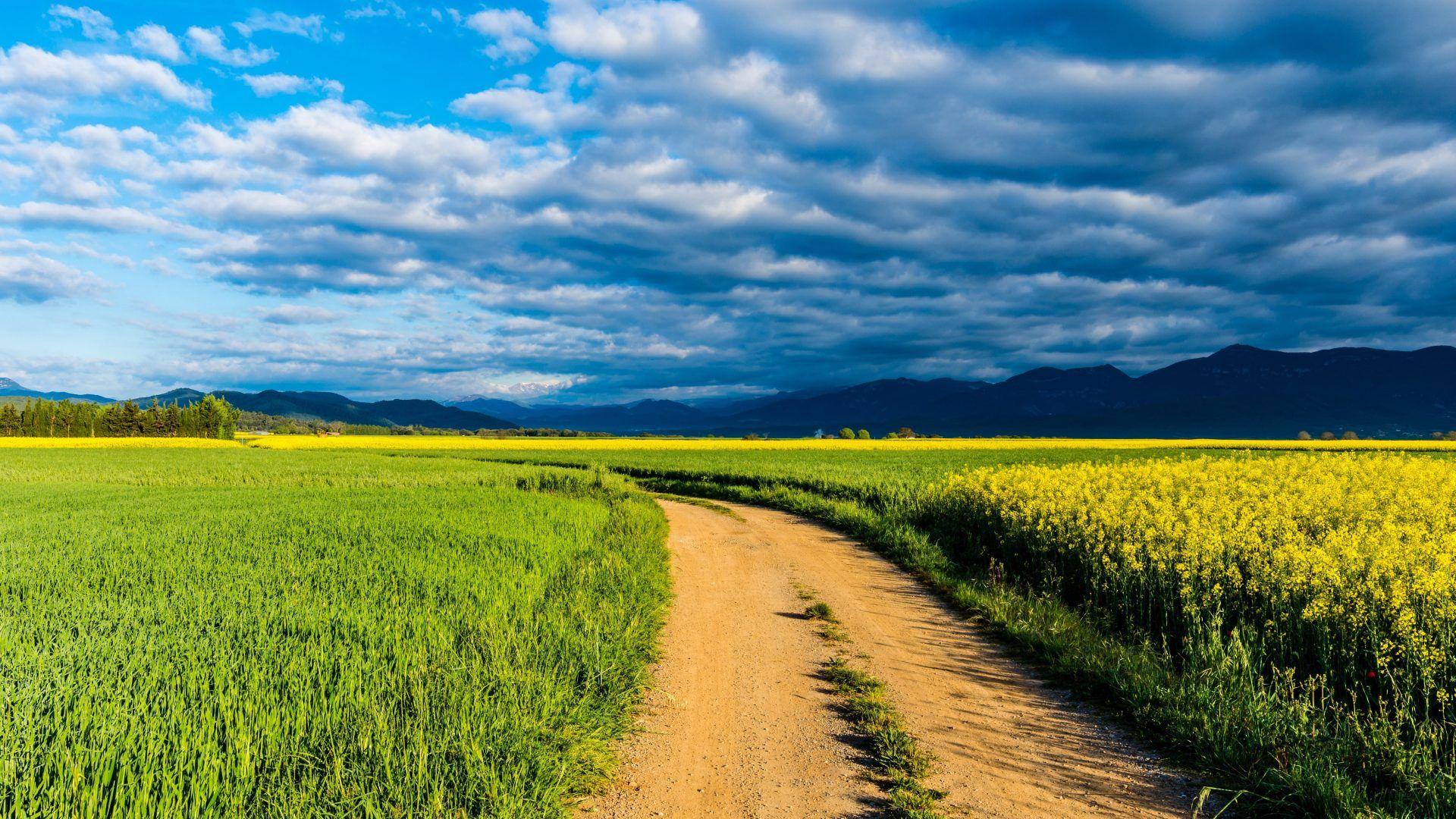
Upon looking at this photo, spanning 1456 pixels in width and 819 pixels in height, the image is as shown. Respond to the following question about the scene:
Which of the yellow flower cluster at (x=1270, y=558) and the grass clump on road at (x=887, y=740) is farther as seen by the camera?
the yellow flower cluster at (x=1270, y=558)

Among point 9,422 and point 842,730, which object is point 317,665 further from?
point 9,422

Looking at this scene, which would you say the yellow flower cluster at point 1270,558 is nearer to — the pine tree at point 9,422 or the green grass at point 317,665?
the green grass at point 317,665

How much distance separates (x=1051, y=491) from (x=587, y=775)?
1303 cm

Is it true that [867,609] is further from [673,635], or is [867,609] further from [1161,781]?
[1161,781]

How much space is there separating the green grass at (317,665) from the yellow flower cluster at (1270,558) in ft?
23.7

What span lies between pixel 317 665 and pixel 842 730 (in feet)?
16.1

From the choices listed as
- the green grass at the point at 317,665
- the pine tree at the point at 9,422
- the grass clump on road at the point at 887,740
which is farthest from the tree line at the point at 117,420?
the grass clump on road at the point at 887,740

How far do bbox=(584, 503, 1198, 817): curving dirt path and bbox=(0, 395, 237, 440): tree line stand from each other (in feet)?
442

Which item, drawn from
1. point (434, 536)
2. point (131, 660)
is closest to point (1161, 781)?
point (131, 660)

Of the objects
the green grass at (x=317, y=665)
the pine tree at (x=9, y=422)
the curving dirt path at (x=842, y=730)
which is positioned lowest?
the curving dirt path at (x=842, y=730)

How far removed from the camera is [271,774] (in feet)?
13.8

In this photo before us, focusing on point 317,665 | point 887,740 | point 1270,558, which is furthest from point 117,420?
point 1270,558

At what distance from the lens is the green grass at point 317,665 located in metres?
4.11

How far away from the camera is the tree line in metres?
109
